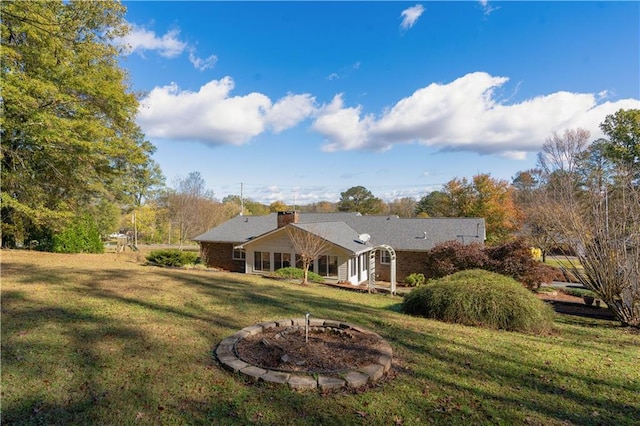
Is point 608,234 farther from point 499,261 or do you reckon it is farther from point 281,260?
point 281,260

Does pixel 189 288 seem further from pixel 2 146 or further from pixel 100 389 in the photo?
pixel 2 146

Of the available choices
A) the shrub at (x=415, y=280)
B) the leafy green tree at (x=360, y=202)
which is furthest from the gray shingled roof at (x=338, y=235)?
the leafy green tree at (x=360, y=202)

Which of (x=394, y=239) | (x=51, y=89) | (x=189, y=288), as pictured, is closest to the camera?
(x=189, y=288)

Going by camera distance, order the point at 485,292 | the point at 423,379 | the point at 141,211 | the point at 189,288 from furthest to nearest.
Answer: the point at 141,211 → the point at 189,288 → the point at 485,292 → the point at 423,379

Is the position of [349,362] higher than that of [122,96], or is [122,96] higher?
[122,96]

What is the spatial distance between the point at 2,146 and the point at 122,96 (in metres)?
4.92

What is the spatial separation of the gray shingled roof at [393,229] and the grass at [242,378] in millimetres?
13829

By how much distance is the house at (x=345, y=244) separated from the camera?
19078mm

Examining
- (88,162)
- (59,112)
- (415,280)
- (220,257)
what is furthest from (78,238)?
(415,280)

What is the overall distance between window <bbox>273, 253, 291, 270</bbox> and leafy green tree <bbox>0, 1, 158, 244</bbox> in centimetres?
941

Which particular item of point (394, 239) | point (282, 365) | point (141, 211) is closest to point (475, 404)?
point (282, 365)

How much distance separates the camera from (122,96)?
1482cm

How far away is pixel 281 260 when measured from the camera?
20500 mm

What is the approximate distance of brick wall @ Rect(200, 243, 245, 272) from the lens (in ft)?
76.8
